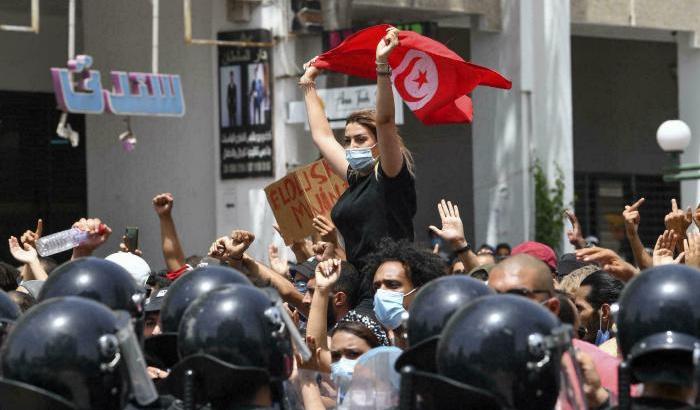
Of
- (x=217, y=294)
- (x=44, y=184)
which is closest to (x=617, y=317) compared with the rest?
(x=217, y=294)

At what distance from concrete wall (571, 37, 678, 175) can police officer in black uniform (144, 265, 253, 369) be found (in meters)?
23.4

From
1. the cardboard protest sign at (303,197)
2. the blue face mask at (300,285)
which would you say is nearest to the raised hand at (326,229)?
the blue face mask at (300,285)

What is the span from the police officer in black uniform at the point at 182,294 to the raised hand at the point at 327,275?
111 cm

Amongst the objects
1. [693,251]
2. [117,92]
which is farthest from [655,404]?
[117,92]

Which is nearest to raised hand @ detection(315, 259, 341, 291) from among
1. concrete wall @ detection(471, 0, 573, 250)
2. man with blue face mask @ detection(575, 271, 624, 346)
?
man with blue face mask @ detection(575, 271, 624, 346)

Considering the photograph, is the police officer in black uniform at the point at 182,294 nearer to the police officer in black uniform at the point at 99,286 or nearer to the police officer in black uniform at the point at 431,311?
the police officer in black uniform at the point at 99,286

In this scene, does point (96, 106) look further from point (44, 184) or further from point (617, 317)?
point (617, 317)

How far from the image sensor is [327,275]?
6375mm

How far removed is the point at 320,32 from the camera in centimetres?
1945

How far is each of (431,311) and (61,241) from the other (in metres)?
4.02

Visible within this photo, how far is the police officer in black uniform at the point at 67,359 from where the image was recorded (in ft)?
14.0

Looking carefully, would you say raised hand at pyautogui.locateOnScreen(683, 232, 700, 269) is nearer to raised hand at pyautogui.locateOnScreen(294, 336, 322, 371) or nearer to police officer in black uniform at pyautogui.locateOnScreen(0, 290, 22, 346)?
raised hand at pyautogui.locateOnScreen(294, 336, 322, 371)

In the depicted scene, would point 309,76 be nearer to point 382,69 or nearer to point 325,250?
point 325,250

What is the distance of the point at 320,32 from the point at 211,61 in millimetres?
1614
